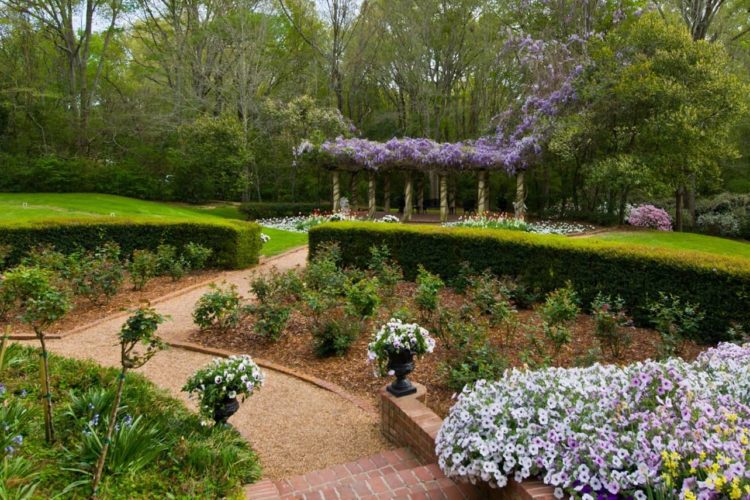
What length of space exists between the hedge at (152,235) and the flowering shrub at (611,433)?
878 centimetres

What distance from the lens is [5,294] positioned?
6.93 meters

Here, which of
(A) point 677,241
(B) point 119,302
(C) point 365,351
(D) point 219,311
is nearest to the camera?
(C) point 365,351

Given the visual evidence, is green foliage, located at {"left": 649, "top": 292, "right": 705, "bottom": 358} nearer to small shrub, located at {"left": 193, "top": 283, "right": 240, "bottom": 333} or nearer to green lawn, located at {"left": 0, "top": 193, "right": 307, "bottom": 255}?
small shrub, located at {"left": 193, "top": 283, "right": 240, "bottom": 333}

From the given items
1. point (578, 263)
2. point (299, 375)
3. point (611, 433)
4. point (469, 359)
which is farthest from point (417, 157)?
point (611, 433)

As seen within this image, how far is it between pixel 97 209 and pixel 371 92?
19285mm

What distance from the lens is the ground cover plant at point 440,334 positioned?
5078mm

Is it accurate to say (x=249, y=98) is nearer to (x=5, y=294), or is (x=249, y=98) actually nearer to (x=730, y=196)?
(x=5, y=294)

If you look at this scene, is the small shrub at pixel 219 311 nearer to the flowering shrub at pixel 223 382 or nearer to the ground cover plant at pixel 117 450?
the ground cover plant at pixel 117 450

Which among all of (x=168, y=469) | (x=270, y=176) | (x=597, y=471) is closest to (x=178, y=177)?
(x=270, y=176)

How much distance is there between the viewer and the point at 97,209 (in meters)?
18.4

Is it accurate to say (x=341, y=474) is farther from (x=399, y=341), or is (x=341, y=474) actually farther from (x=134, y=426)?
(x=134, y=426)

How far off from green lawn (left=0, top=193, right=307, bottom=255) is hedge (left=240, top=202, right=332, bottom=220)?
1.59ft

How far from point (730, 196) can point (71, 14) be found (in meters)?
33.8

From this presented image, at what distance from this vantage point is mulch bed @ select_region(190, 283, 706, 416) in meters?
5.16
